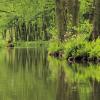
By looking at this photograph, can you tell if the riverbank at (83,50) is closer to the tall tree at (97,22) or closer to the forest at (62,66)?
the forest at (62,66)

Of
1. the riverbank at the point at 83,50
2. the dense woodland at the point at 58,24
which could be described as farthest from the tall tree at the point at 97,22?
the riverbank at the point at 83,50

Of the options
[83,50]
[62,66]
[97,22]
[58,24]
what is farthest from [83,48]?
[58,24]

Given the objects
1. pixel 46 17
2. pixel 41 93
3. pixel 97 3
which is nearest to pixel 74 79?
pixel 41 93

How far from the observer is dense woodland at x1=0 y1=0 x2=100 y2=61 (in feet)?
89.3

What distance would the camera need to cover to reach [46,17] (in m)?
80.2

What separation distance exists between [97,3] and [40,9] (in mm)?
49168

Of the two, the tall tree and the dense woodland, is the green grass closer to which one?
the dense woodland

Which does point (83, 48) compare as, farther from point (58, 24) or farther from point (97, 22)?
point (58, 24)

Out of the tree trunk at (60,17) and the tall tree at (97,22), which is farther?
the tree trunk at (60,17)

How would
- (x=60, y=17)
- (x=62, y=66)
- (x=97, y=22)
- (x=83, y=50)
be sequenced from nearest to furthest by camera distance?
(x=62, y=66) < (x=83, y=50) < (x=97, y=22) < (x=60, y=17)

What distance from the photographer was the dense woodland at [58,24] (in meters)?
27.2

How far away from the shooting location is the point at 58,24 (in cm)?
3694

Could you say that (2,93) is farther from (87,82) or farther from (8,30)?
(8,30)

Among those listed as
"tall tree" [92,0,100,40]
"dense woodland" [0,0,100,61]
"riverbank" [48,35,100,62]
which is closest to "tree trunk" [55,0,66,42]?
"dense woodland" [0,0,100,61]
